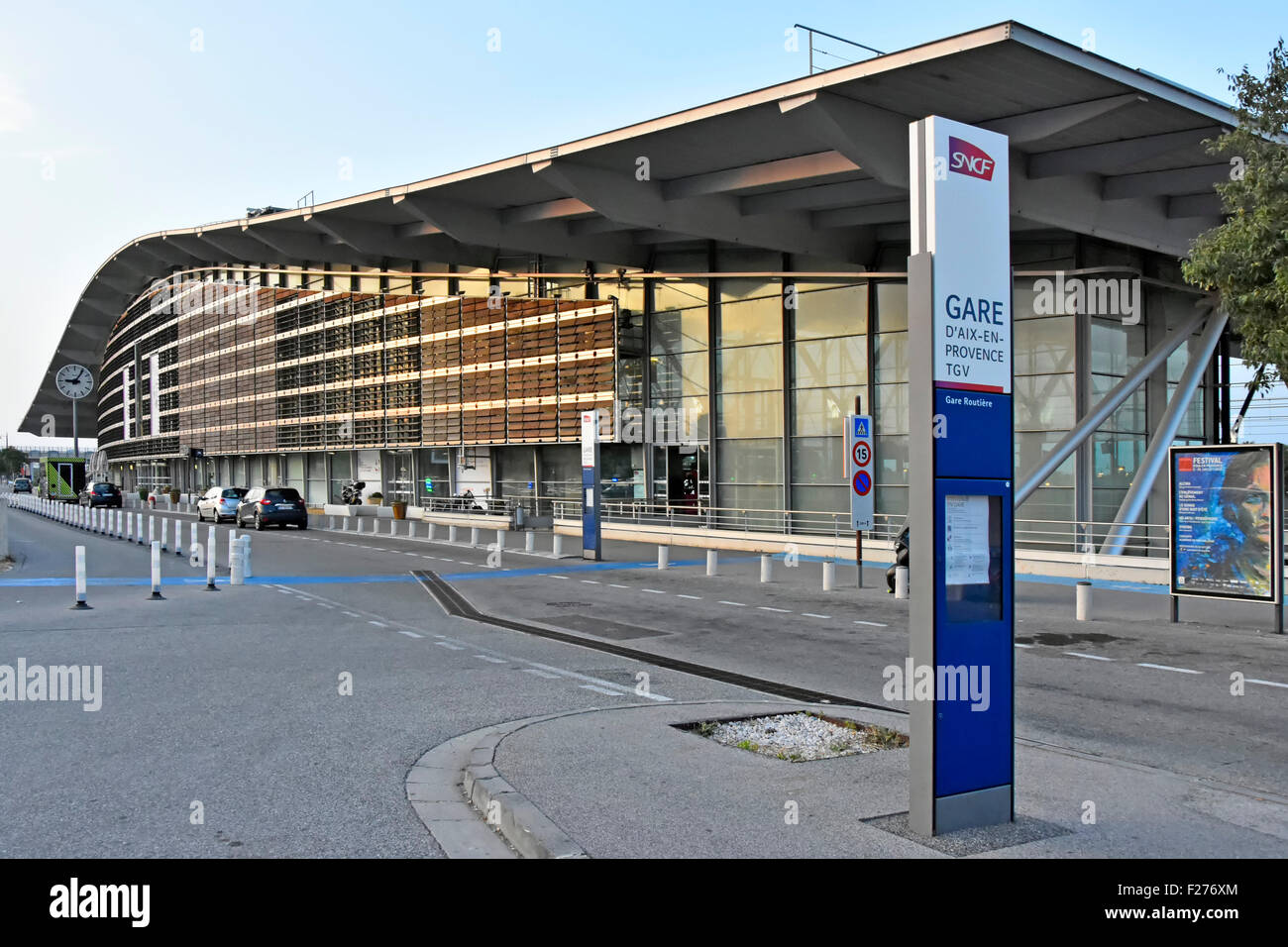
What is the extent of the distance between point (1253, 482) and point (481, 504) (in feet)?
112

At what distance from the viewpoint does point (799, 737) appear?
7.39 meters

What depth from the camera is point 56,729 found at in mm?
7727

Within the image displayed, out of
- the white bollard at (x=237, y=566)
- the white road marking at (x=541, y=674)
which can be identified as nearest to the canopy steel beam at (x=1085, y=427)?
the white road marking at (x=541, y=674)

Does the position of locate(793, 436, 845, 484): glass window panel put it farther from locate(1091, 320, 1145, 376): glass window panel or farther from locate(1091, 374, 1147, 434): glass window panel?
locate(1091, 320, 1145, 376): glass window panel

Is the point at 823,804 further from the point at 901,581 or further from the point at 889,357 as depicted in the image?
the point at 889,357

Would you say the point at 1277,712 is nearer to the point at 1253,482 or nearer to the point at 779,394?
the point at 1253,482

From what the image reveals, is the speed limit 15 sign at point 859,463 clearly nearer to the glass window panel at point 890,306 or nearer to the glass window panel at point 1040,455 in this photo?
the glass window panel at point 1040,455

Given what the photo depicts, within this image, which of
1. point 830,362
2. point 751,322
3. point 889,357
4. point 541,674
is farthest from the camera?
point 751,322

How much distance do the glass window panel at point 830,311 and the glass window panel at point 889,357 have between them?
69 centimetres

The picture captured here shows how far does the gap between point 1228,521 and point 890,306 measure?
15891 mm

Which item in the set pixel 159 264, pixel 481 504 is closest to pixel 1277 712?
pixel 481 504

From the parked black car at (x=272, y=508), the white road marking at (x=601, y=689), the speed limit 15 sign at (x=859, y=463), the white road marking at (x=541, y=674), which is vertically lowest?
the white road marking at (x=541, y=674)

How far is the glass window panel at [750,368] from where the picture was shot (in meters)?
31.8

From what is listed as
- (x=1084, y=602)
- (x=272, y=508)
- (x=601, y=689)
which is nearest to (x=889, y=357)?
(x=1084, y=602)
